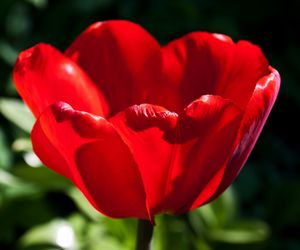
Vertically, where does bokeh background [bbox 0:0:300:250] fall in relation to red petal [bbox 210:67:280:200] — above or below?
below

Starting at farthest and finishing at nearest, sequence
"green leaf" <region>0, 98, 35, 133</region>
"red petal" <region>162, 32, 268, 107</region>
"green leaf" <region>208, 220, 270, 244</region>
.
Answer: "green leaf" <region>208, 220, 270, 244</region> < "green leaf" <region>0, 98, 35, 133</region> < "red petal" <region>162, 32, 268, 107</region>

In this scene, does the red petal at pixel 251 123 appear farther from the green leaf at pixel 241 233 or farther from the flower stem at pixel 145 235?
the green leaf at pixel 241 233

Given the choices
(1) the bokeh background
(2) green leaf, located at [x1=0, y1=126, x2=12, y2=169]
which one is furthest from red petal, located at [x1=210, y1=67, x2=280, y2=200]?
(2) green leaf, located at [x1=0, y1=126, x2=12, y2=169]

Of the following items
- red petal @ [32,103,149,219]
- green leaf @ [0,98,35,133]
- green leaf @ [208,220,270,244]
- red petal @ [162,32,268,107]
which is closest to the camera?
red petal @ [32,103,149,219]

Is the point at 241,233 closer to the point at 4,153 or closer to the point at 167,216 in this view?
the point at 167,216

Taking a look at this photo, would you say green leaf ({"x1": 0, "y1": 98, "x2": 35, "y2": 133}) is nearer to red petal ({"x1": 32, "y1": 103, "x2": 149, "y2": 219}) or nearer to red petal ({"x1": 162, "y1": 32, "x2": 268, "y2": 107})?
red petal ({"x1": 162, "y1": 32, "x2": 268, "y2": 107})

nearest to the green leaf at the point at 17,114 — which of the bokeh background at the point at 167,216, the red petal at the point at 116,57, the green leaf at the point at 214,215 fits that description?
the bokeh background at the point at 167,216
